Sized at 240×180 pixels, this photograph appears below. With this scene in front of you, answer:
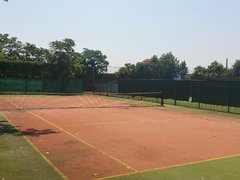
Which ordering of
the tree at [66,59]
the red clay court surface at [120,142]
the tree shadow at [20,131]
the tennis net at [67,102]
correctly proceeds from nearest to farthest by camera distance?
the red clay court surface at [120,142] < the tree shadow at [20,131] < the tennis net at [67,102] < the tree at [66,59]

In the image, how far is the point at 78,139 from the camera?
1155cm

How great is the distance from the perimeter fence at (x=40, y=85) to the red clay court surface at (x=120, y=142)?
25.9 metres

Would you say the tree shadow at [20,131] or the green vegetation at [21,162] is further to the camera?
the tree shadow at [20,131]

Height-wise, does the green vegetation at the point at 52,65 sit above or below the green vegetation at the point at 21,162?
above

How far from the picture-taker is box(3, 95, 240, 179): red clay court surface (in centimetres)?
840

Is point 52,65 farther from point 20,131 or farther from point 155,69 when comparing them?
point 20,131

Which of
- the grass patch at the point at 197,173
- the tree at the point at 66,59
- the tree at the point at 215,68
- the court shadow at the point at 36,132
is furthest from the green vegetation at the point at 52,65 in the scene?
the grass patch at the point at 197,173

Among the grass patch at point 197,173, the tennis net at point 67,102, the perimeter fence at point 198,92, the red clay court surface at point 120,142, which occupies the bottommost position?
the grass patch at point 197,173

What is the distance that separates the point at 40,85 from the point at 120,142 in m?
34.1

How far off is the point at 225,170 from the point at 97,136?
529 centimetres

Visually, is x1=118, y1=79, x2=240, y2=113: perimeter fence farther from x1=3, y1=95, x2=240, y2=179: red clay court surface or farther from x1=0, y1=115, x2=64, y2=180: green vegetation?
x1=0, y1=115, x2=64, y2=180: green vegetation

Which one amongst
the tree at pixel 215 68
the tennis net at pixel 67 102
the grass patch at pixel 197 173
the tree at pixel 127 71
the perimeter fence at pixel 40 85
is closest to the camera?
the grass patch at pixel 197 173

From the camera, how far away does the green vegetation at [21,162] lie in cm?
716

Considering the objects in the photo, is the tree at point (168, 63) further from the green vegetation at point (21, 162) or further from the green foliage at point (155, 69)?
the green vegetation at point (21, 162)
